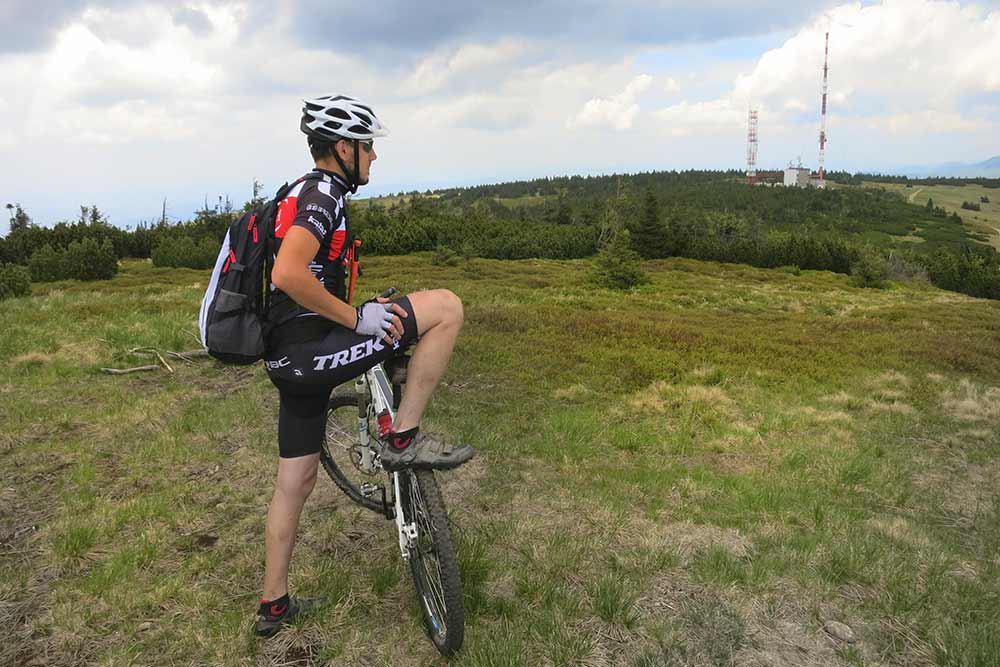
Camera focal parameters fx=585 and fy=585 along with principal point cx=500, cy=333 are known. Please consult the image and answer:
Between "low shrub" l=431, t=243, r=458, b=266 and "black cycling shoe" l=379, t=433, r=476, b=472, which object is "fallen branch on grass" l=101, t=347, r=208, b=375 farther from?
"low shrub" l=431, t=243, r=458, b=266

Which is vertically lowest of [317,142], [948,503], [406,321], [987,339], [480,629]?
[987,339]

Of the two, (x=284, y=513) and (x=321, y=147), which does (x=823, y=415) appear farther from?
(x=321, y=147)

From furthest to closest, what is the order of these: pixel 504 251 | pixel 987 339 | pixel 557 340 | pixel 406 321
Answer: pixel 504 251 → pixel 987 339 → pixel 557 340 → pixel 406 321

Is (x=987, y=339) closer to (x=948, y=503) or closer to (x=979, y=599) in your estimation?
(x=948, y=503)

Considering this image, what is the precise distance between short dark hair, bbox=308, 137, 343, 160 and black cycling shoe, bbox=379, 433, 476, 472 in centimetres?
183

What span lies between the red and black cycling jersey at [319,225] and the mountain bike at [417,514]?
0.68 m

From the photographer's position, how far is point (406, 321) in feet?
11.3

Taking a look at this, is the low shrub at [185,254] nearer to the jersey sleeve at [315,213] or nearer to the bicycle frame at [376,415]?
the bicycle frame at [376,415]

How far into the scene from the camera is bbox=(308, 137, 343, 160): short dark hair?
3551 mm

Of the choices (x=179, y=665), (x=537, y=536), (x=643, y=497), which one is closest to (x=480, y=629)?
(x=537, y=536)

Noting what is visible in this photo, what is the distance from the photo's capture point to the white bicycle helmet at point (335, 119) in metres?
3.51

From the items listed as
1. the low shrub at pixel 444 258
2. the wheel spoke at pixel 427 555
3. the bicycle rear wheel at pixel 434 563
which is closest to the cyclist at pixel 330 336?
the bicycle rear wheel at pixel 434 563

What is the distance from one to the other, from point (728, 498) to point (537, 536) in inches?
98.3

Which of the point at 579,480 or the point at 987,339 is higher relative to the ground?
the point at 579,480
